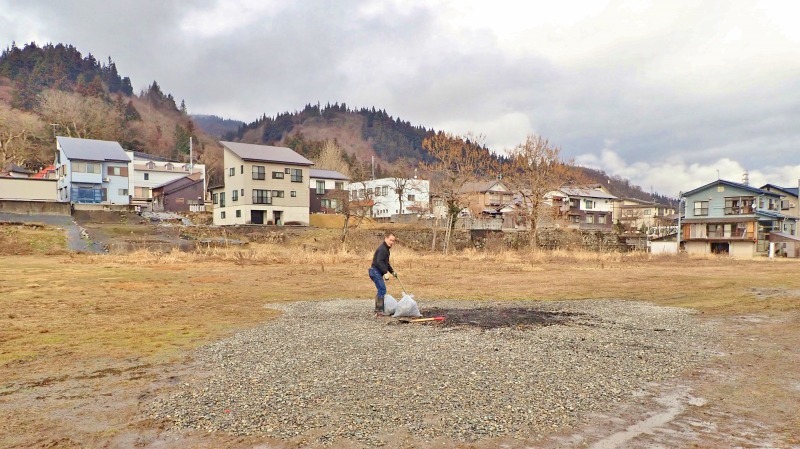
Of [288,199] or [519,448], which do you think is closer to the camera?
[519,448]

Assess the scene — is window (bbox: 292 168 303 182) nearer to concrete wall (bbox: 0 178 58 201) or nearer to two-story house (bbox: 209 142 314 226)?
two-story house (bbox: 209 142 314 226)

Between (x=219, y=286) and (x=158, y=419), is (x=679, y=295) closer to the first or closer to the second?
(x=219, y=286)

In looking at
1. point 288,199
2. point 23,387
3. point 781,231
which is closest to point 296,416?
point 23,387

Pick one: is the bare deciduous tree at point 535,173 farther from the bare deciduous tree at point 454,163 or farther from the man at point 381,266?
the man at point 381,266

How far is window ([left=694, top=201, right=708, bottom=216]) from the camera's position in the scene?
57.5m

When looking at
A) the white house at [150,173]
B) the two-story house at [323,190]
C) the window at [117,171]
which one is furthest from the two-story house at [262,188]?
the white house at [150,173]

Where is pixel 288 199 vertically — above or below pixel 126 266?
above

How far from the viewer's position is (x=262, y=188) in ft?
177

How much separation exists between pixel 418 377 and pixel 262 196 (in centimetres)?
4924

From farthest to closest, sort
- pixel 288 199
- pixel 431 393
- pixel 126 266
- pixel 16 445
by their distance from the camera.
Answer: pixel 288 199
pixel 126 266
pixel 431 393
pixel 16 445

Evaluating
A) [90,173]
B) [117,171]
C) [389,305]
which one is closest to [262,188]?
[117,171]

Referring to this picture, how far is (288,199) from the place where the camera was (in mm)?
55031

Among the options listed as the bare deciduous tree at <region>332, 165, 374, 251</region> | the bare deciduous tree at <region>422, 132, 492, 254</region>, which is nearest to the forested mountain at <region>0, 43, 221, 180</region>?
the bare deciduous tree at <region>332, 165, 374, 251</region>

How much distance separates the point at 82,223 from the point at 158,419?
43865 millimetres
